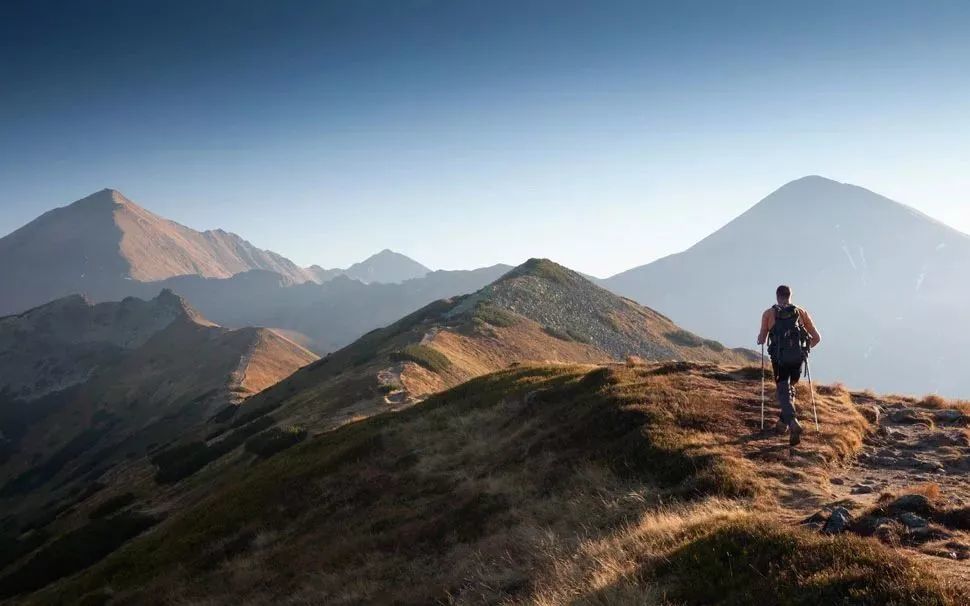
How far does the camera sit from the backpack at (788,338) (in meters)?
14.9

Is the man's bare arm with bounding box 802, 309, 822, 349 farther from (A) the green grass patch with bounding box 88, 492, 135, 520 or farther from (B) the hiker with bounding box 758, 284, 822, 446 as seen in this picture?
(A) the green grass patch with bounding box 88, 492, 135, 520

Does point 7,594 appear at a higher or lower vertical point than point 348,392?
lower

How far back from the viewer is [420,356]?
51.5m

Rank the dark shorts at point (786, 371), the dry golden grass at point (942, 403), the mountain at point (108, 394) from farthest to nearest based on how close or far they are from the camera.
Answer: the mountain at point (108, 394) → the dry golden grass at point (942, 403) → the dark shorts at point (786, 371)

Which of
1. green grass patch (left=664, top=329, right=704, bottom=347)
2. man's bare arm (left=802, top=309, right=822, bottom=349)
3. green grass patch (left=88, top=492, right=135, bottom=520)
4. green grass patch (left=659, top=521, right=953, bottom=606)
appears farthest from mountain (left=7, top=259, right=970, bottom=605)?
green grass patch (left=664, top=329, right=704, bottom=347)

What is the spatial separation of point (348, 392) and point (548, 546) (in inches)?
1335

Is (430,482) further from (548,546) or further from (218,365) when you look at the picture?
(218,365)

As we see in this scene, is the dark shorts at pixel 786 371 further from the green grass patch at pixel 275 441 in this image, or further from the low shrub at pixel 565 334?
the low shrub at pixel 565 334

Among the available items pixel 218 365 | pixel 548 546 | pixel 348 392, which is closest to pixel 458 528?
pixel 548 546

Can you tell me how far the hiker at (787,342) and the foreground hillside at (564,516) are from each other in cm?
125

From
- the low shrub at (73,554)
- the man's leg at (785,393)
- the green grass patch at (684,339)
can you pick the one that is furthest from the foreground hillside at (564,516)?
the green grass patch at (684,339)

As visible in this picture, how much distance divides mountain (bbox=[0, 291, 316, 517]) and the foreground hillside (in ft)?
235

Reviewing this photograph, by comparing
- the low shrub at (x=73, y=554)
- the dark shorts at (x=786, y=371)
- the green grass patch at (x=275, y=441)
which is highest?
the dark shorts at (x=786, y=371)

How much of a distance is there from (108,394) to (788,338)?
16916 cm
